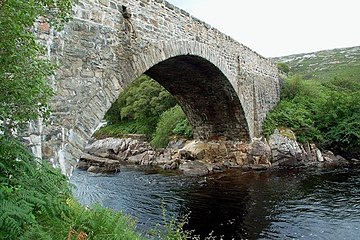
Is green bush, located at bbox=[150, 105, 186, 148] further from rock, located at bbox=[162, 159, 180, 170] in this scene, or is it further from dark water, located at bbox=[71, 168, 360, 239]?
dark water, located at bbox=[71, 168, 360, 239]

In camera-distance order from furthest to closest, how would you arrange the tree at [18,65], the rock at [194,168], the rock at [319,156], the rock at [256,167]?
the rock at [319,156]
the rock at [256,167]
the rock at [194,168]
the tree at [18,65]

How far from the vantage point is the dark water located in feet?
28.8

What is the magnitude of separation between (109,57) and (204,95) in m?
9.89

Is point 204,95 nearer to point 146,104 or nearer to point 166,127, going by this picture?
point 166,127

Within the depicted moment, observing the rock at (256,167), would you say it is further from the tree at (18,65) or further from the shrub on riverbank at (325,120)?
the tree at (18,65)

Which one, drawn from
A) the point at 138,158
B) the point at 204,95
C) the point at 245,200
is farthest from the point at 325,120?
the point at 138,158

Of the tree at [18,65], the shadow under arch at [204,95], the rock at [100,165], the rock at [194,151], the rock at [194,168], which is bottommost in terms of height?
the rock at [194,168]

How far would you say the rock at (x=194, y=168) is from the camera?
15.9 meters

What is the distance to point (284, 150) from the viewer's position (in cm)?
1734

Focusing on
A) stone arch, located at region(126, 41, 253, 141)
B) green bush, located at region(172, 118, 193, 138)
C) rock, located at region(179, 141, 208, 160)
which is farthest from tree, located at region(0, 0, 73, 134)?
green bush, located at region(172, 118, 193, 138)

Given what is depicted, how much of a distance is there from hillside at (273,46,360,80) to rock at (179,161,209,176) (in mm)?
37052

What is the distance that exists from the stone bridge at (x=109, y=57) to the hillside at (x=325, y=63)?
39713 millimetres

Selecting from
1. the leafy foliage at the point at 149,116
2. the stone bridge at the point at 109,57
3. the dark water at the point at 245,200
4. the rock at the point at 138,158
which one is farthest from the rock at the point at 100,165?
the stone bridge at the point at 109,57

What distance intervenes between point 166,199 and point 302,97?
13.8 metres
